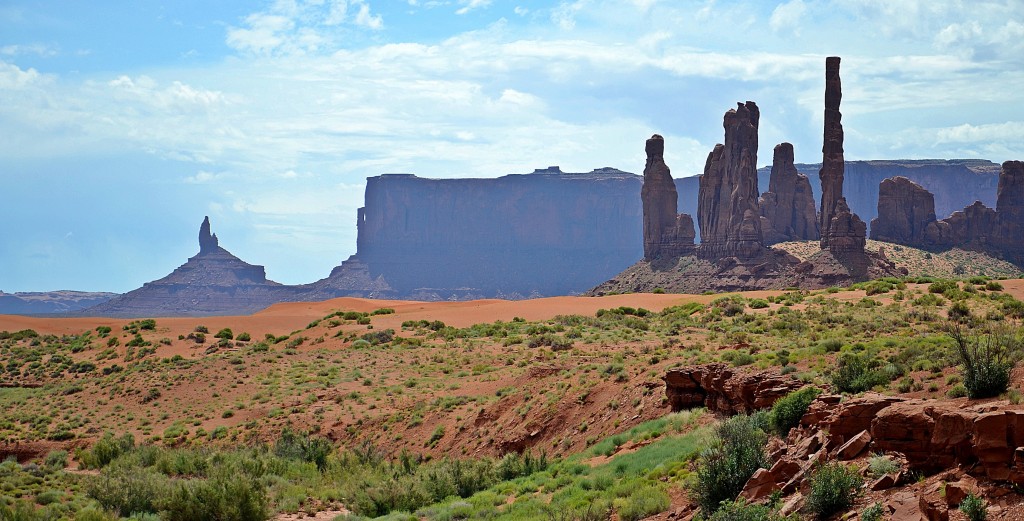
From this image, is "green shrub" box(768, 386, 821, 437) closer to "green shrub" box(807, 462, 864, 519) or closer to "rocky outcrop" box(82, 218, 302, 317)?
"green shrub" box(807, 462, 864, 519)

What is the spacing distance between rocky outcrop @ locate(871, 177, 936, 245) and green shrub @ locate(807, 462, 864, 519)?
10703 centimetres

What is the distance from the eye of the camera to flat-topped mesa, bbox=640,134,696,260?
121 metres

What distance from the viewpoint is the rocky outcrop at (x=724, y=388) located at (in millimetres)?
17625

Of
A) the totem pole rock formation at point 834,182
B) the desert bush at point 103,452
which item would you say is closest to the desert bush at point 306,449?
the desert bush at point 103,452

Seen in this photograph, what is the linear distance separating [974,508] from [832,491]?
185 centimetres

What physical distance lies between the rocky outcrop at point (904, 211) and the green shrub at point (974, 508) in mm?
108333

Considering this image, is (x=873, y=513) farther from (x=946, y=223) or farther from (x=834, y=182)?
(x=946, y=223)

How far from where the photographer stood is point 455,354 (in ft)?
131

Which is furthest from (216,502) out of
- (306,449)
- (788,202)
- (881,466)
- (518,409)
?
(788,202)

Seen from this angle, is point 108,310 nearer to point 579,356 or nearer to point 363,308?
point 363,308

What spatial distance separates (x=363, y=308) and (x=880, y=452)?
67443 mm

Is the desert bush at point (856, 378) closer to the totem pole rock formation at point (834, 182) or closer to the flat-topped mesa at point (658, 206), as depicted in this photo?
the totem pole rock formation at point (834, 182)

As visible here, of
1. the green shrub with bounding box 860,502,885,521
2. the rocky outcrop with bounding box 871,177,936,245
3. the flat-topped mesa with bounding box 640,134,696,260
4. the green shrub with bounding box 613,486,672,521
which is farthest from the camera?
the flat-topped mesa with bounding box 640,134,696,260

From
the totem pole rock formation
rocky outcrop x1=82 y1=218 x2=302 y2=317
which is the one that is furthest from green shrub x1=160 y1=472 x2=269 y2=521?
rocky outcrop x1=82 y1=218 x2=302 y2=317
